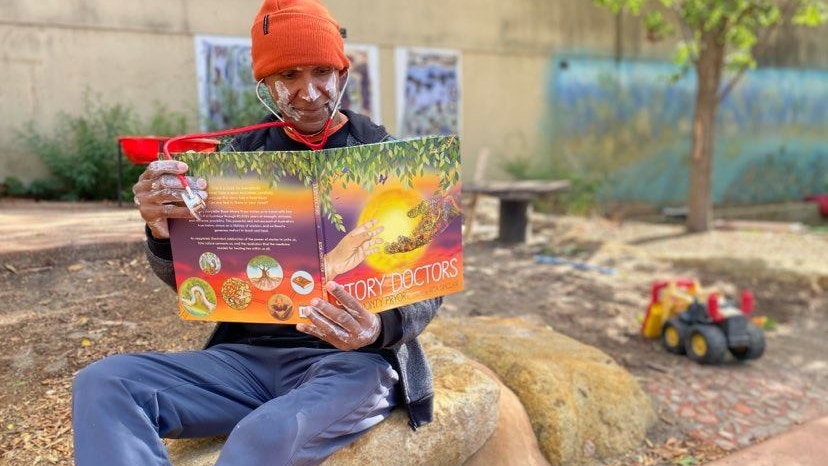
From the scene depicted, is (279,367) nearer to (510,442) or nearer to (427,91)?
(510,442)

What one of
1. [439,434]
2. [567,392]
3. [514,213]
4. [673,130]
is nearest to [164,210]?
[439,434]

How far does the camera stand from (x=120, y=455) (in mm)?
1550

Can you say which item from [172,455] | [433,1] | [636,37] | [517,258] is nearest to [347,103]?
[433,1]

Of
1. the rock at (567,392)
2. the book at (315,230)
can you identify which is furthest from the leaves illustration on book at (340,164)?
the rock at (567,392)

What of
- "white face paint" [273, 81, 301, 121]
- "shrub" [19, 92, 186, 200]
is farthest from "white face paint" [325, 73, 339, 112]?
"shrub" [19, 92, 186, 200]

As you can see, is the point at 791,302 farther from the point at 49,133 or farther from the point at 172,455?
the point at 49,133

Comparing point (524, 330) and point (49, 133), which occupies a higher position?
point (49, 133)

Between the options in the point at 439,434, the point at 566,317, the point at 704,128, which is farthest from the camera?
the point at 704,128

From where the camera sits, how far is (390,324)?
1870mm

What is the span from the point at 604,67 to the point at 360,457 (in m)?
11.3

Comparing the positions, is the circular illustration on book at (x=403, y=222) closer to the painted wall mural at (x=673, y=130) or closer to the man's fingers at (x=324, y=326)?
the man's fingers at (x=324, y=326)

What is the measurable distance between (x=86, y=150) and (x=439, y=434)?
630 cm

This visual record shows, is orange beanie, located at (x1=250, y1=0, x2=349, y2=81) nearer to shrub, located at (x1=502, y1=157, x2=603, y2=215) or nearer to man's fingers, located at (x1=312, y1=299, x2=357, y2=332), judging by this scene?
man's fingers, located at (x1=312, y1=299, x2=357, y2=332)

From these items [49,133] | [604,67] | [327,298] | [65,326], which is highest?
[604,67]
